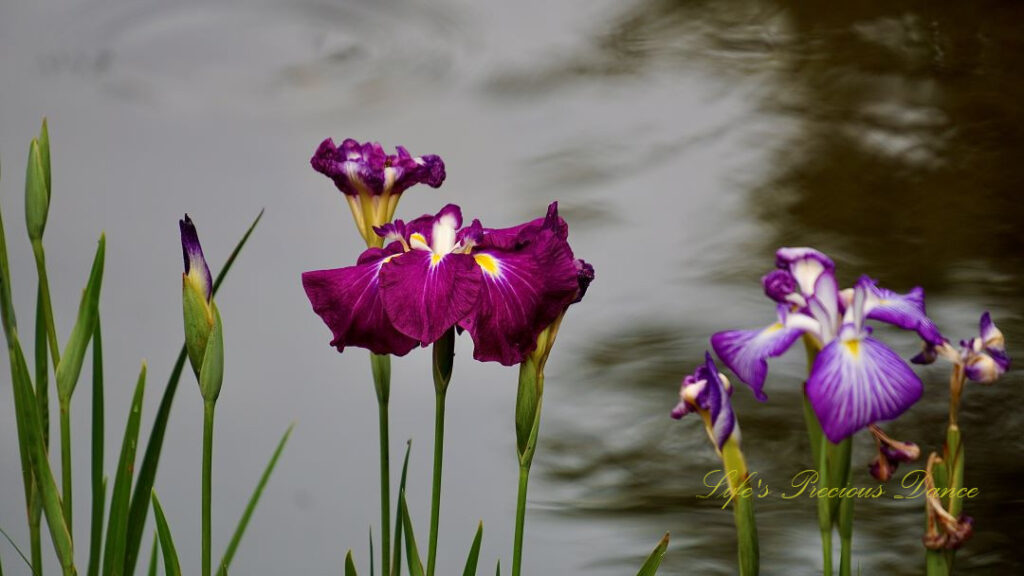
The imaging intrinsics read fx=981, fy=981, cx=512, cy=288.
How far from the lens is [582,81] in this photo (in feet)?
4.26

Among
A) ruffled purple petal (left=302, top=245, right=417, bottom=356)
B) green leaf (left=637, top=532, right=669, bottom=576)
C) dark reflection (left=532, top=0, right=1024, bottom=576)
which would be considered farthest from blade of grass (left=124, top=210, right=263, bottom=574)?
dark reflection (left=532, top=0, right=1024, bottom=576)

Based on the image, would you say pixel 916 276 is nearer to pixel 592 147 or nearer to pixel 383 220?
pixel 592 147

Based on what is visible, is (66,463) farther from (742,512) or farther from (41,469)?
(742,512)

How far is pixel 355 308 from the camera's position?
0.41 m

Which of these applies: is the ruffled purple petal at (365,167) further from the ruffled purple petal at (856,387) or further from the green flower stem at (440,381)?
the ruffled purple petal at (856,387)

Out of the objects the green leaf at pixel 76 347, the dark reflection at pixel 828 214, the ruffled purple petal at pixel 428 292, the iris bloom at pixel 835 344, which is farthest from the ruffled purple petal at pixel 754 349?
the dark reflection at pixel 828 214

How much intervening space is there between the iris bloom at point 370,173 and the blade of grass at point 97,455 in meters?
0.17

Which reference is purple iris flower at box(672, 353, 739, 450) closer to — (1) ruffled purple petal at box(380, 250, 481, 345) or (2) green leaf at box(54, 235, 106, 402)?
(1) ruffled purple petal at box(380, 250, 481, 345)

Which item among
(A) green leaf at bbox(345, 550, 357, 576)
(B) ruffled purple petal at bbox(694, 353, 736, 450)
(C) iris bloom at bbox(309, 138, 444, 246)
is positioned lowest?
(A) green leaf at bbox(345, 550, 357, 576)

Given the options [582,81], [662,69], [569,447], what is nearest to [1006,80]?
[662,69]

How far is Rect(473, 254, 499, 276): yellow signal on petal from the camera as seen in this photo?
0.41 meters

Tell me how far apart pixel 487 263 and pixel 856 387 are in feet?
0.57

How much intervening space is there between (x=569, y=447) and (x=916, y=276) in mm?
473

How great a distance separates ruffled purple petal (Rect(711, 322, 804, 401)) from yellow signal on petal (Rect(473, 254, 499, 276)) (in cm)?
12
